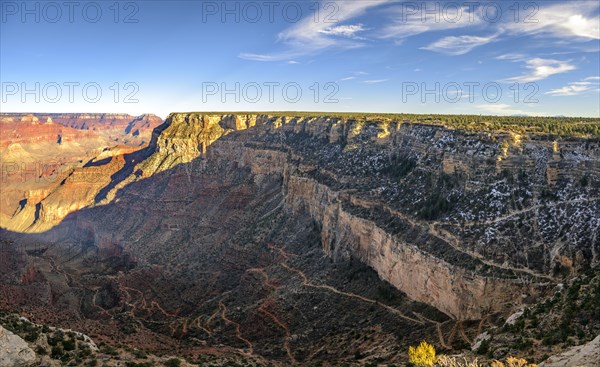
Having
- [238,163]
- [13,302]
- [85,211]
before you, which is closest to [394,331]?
[13,302]

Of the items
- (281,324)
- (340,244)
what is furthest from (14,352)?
(340,244)

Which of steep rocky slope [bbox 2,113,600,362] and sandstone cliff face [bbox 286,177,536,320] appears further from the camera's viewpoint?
steep rocky slope [bbox 2,113,600,362]

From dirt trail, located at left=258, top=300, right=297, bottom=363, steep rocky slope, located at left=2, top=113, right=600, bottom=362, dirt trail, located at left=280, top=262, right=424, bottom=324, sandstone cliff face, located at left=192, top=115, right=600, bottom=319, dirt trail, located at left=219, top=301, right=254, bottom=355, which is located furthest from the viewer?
dirt trail, located at left=219, top=301, right=254, bottom=355

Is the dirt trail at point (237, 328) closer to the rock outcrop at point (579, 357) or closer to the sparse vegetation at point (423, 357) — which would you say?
the sparse vegetation at point (423, 357)

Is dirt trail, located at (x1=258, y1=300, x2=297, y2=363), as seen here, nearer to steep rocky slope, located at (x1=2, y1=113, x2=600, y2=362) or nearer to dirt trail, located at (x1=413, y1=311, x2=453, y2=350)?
steep rocky slope, located at (x1=2, y1=113, x2=600, y2=362)

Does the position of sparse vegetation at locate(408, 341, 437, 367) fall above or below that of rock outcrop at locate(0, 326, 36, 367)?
below

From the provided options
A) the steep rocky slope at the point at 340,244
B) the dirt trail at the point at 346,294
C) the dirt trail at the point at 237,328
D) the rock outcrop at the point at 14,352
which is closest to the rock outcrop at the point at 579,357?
the steep rocky slope at the point at 340,244

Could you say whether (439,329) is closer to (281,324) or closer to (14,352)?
(281,324)

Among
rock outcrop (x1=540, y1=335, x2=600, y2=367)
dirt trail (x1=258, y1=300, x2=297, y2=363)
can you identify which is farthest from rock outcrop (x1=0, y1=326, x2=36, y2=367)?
rock outcrop (x1=540, y1=335, x2=600, y2=367)

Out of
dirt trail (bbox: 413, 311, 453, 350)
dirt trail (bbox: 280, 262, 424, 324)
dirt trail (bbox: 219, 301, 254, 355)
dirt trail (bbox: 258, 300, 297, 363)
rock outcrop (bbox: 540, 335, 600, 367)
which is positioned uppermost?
rock outcrop (bbox: 540, 335, 600, 367)
